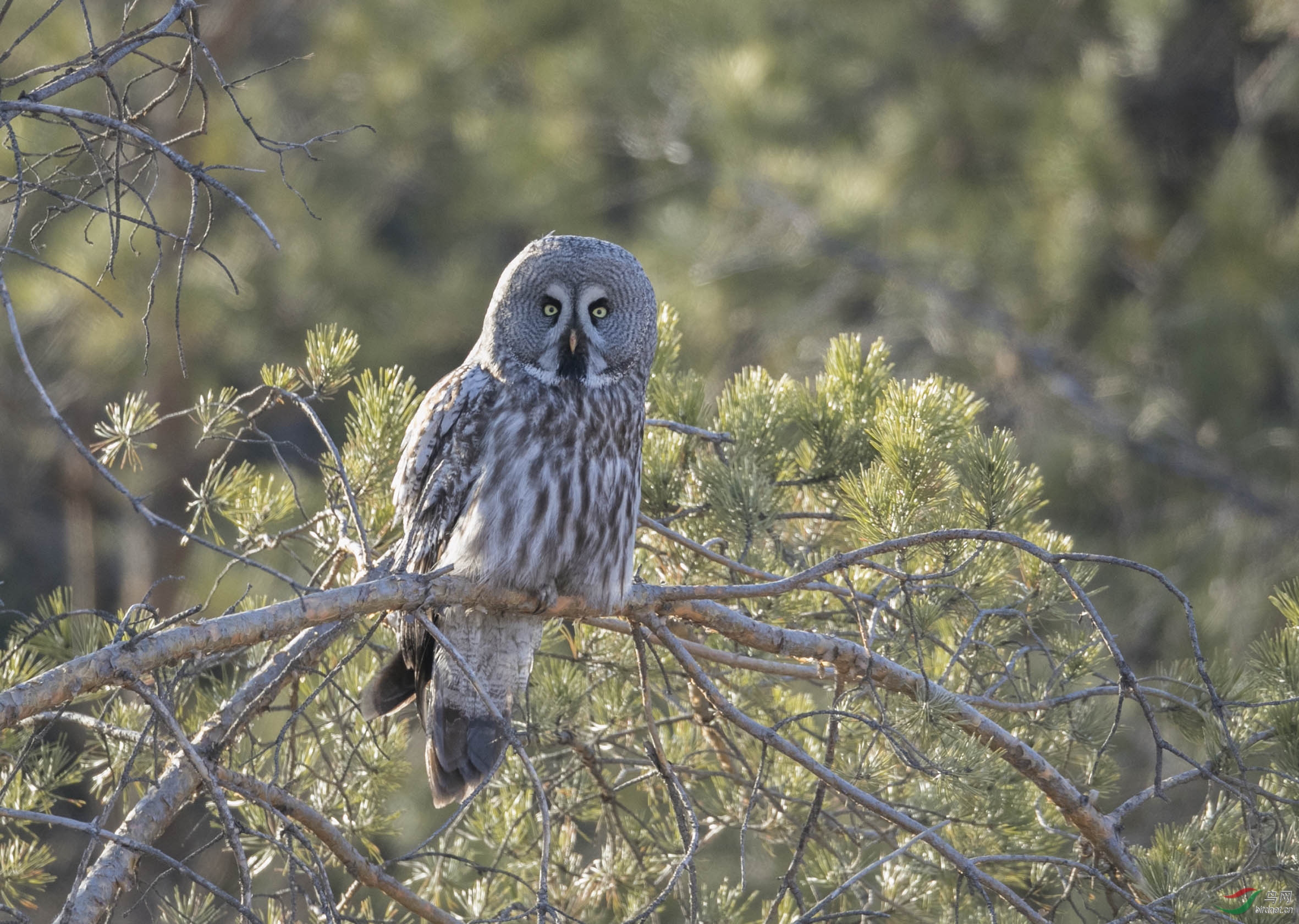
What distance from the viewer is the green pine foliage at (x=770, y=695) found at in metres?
2.04

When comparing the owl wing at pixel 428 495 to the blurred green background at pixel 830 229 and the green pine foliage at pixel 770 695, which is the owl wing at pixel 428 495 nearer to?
the green pine foliage at pixel 770 695

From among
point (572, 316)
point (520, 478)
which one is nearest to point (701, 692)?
point (520, 478)

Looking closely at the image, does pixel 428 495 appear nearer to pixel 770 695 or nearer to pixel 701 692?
pixel 701 692

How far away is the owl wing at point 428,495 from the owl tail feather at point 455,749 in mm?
122

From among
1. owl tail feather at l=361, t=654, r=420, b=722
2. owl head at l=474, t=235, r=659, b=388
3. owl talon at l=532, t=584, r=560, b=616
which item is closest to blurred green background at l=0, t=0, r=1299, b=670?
owl head at l=474, t=235, r=659, b=388

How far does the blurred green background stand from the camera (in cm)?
607

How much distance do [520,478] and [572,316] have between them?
49 cm

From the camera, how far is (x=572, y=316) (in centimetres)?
279

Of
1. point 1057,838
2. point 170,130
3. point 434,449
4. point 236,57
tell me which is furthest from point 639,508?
point 236,57

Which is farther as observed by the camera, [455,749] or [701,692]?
[455,749]

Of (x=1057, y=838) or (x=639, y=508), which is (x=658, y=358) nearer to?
(x=639, y=508)

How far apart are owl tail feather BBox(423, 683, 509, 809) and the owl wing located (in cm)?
12

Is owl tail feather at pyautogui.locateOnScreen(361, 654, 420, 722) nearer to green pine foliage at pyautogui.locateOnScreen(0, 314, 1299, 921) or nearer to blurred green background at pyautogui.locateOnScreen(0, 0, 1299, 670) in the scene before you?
green pine foliage at pyautogui.locateOnScreen(0, 314, 1299, 921)

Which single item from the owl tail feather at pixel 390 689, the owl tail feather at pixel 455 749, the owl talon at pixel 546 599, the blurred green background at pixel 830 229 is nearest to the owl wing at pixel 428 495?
the owl tail feather at pixel 390 689
